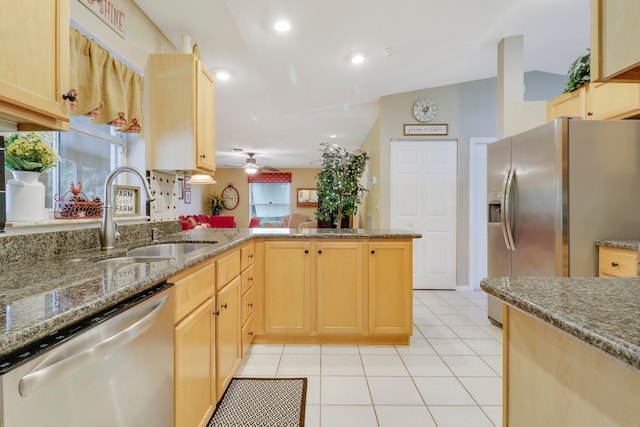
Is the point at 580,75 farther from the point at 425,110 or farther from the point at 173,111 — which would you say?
the point at 173,111

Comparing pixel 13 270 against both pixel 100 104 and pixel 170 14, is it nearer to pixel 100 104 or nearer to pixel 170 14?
pixel 100 104

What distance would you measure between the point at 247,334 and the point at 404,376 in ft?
3.71

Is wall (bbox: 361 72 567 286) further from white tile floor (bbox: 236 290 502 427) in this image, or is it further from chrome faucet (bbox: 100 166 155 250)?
chrome faucet (bbox: 100 166 155 250)

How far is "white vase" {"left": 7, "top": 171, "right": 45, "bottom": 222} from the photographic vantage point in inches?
52.9

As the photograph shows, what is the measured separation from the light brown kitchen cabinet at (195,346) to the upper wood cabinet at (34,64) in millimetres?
702

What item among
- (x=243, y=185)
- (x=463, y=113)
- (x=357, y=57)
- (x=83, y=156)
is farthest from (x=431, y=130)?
(x=243, y=185)

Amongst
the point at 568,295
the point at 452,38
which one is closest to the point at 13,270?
the point at 568,295

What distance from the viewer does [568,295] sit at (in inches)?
31.8

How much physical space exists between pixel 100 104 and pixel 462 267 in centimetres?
421

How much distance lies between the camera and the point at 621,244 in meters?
1.98

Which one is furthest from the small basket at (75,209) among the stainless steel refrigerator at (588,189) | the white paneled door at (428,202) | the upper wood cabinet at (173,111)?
the white paneled door at (428,202)

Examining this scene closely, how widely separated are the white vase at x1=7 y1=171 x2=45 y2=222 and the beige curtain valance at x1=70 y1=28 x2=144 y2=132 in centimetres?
47

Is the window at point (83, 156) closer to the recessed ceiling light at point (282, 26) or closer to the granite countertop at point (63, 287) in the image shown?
the granite countertop at point (63, 287)

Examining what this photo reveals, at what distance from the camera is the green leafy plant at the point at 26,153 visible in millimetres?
1317
